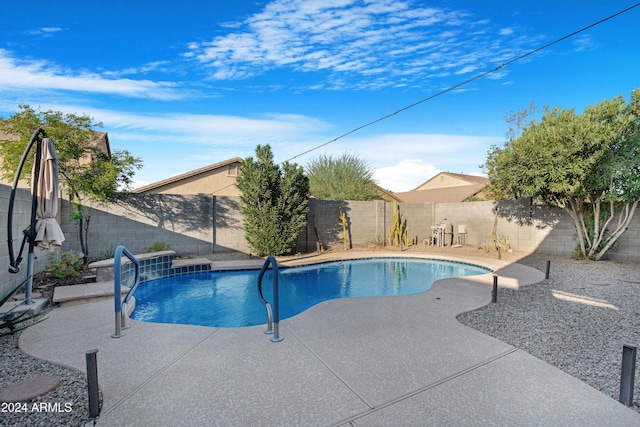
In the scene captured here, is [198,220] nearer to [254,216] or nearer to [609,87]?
[254,216]

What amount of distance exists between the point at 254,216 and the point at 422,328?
6.67 metres

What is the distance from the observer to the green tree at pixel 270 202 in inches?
364

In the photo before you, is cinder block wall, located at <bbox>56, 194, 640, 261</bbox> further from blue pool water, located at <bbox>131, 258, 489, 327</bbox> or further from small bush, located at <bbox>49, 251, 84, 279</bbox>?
blue pool water, located at <bbox>131, 258, 489, 327</bbox>

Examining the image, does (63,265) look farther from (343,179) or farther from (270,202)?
(343,179)

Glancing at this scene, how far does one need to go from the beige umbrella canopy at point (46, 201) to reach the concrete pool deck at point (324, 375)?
1.01 m

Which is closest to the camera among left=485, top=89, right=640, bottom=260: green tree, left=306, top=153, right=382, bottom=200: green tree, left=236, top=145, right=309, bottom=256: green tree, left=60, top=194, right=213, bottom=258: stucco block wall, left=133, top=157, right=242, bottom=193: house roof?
left=485, top=89, right=640, bottom=260: green tree

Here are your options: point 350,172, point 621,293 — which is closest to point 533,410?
point 621,293

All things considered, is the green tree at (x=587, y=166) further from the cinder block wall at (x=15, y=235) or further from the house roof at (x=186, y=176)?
the house roof at (x=186, y=176)

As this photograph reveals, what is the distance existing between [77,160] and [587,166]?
1200 cm

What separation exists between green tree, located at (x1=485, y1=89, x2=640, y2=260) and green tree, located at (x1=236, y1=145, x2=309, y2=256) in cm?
607

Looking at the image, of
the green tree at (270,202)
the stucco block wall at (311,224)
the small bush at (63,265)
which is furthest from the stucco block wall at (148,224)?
the small bush at (63,265)

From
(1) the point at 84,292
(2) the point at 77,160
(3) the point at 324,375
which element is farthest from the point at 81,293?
(3) the point at 324,375

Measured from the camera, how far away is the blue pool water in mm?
5086

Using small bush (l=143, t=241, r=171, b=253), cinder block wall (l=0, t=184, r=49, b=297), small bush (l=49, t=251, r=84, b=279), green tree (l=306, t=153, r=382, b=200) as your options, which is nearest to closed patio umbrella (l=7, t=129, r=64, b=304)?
cinder block wall (l=0, t=184, r=49, b=297)
